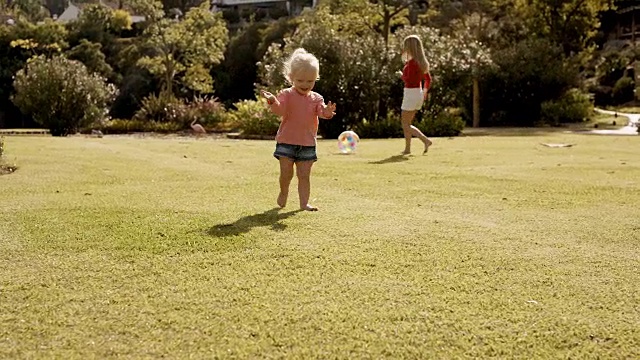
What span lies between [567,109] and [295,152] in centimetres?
2128

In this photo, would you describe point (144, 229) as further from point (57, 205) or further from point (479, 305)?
point (479, 305)

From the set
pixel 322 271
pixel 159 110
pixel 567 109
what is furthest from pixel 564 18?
pixel 322 271

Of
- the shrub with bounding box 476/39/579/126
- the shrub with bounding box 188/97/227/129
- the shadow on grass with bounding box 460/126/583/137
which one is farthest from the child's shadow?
the shrub with bounding box 188/97/227/129

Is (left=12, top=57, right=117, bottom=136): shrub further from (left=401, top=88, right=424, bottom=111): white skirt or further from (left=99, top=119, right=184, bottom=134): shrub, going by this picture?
(left=401, top=88, right=424, bottom=111): white skirt

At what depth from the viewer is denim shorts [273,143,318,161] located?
15.2ft

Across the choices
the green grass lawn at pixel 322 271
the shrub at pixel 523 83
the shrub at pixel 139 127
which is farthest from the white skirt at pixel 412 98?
the shrub at pixel 139 127

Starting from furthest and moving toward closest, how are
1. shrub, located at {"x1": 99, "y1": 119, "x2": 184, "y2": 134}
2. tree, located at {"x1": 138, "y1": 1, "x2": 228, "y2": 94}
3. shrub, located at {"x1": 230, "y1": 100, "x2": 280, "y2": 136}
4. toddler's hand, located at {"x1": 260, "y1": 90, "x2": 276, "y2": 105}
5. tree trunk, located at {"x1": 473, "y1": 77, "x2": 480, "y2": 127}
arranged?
tree, located at {"x1": 138, "y1": 1, "x2": 228, "y2": 94}, shrub, located at {"x1": 99, "y1": 119, "x2": 184, "y2": 134}, tree trunk, located at {"x1": 473, "y1": 77, "x2": 480, "y2": 127}, shrub, located at {"x1": 230, "y1": 100, "x2": 280, "y2": 136}, toddler's hand, located at {"x1": 260, "y1": 90, "x2": 276, "y2": 105}

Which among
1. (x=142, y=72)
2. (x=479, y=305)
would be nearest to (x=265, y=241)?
(x=479, y=305)

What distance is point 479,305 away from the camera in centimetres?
257

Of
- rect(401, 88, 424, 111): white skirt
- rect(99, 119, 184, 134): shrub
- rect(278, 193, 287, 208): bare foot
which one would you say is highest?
rect(401, 88, 424, 111): white skirt

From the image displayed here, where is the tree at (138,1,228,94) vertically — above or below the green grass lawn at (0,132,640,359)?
above

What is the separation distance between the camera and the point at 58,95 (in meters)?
18.4

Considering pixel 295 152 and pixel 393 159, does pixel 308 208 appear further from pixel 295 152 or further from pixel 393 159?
pixel 393 159

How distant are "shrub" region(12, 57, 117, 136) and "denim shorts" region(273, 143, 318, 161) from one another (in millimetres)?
15415
